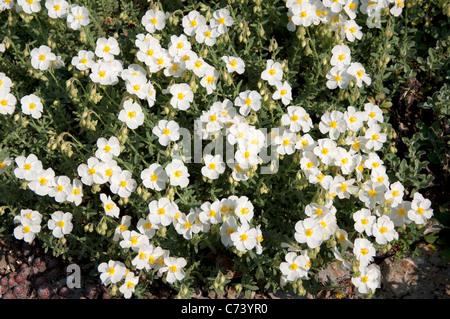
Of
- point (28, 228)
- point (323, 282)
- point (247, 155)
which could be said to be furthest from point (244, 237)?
point (28, 228)

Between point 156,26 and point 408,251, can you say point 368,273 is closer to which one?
point 408,251

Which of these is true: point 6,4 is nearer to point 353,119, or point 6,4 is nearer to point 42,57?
point 42,57

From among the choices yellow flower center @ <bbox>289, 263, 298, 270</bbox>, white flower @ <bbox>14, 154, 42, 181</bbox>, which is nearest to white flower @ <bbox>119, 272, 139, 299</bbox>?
white flower @ <bbox>14, 154, 42, 181</bbox>

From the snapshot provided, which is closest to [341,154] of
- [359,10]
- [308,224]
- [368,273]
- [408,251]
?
[308,224]

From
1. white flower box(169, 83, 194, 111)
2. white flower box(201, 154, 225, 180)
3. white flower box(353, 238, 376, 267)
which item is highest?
white flower box(169, 83, 194, 111)

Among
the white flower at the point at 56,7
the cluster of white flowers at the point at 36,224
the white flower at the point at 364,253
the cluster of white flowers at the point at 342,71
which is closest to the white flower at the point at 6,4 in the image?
the white flower at the point at 56,7

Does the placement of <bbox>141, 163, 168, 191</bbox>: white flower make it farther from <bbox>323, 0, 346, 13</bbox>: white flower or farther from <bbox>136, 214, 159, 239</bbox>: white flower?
<bbox>323, 0, 346, 13</bbox>: white flower
